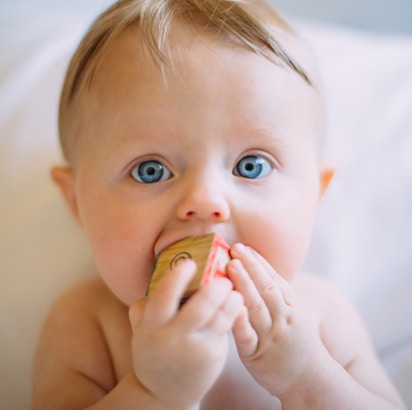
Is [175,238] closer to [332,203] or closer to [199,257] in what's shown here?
[199,257]

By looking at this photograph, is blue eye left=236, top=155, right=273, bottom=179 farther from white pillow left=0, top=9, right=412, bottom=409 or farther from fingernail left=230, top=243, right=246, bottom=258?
white pillow left=0, top=9, right=412, bottom=409

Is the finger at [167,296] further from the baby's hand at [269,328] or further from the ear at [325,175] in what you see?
the ear at [325,175]

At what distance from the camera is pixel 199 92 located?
875mm

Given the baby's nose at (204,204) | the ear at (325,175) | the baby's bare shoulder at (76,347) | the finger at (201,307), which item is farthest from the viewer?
the ear at (325,175)

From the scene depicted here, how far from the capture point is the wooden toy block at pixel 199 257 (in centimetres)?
73

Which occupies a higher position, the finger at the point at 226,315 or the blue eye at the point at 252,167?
the blue eye at the point at 252,167

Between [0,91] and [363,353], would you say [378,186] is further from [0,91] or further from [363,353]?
[0,91]

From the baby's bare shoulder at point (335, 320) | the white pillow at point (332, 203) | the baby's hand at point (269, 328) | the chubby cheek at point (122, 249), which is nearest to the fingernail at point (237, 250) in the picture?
the baby's hand at point (269, 328)

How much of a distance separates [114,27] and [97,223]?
1.00ft

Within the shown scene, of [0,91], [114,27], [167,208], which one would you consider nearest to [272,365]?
[167,208]

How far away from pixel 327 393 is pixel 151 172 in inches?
16.4

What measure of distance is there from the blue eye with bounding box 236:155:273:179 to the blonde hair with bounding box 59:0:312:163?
0.15m

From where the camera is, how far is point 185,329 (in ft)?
2.34

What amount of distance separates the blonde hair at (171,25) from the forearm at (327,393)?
0.45m
